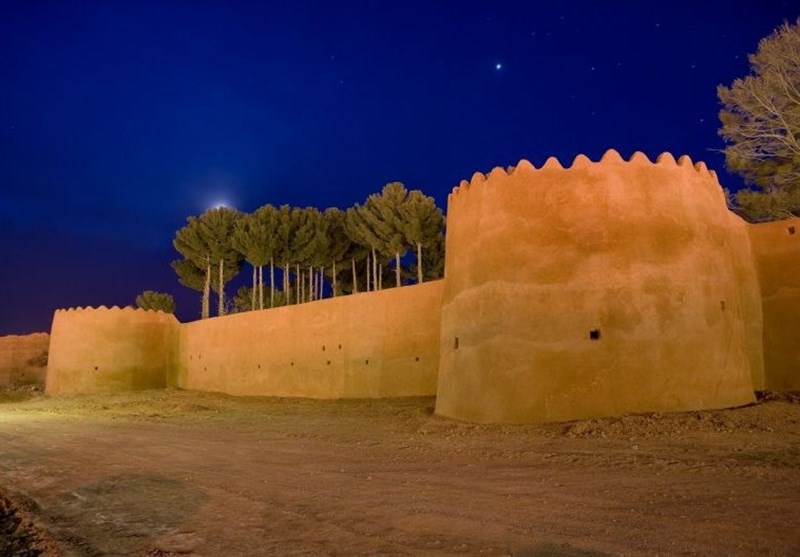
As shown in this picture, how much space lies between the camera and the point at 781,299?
1211 centimetres

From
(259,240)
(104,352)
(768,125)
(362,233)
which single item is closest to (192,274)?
(259,240)

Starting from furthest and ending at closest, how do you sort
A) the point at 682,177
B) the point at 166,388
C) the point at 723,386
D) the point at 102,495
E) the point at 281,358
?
the point at 166,388
the point at 281,358
the point at 682,177
the point at 723,386
the point at 102,495

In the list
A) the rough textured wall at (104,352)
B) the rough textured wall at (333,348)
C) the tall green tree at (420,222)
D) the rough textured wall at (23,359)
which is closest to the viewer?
the rough textured wall at (333,348)

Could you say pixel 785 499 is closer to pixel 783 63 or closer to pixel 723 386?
pixel 723 386

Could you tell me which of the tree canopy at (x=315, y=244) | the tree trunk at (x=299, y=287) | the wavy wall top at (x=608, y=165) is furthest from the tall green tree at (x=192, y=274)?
the wavy wall top at (x=608, y=165)

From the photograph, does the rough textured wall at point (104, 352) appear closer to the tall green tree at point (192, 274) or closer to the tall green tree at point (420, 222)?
the tall green tree at point (420, 222)

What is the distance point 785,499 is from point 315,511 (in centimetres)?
383

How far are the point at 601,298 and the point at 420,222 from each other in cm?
2647

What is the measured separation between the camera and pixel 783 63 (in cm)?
1883

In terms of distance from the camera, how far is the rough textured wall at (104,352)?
25672 mm

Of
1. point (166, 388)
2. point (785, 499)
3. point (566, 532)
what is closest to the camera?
point (566, 532)

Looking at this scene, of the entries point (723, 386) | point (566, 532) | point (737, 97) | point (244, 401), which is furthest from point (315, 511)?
point (737, 97)

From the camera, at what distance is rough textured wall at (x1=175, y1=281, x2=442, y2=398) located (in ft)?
52.6

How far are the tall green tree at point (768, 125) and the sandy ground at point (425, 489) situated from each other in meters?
10.8
